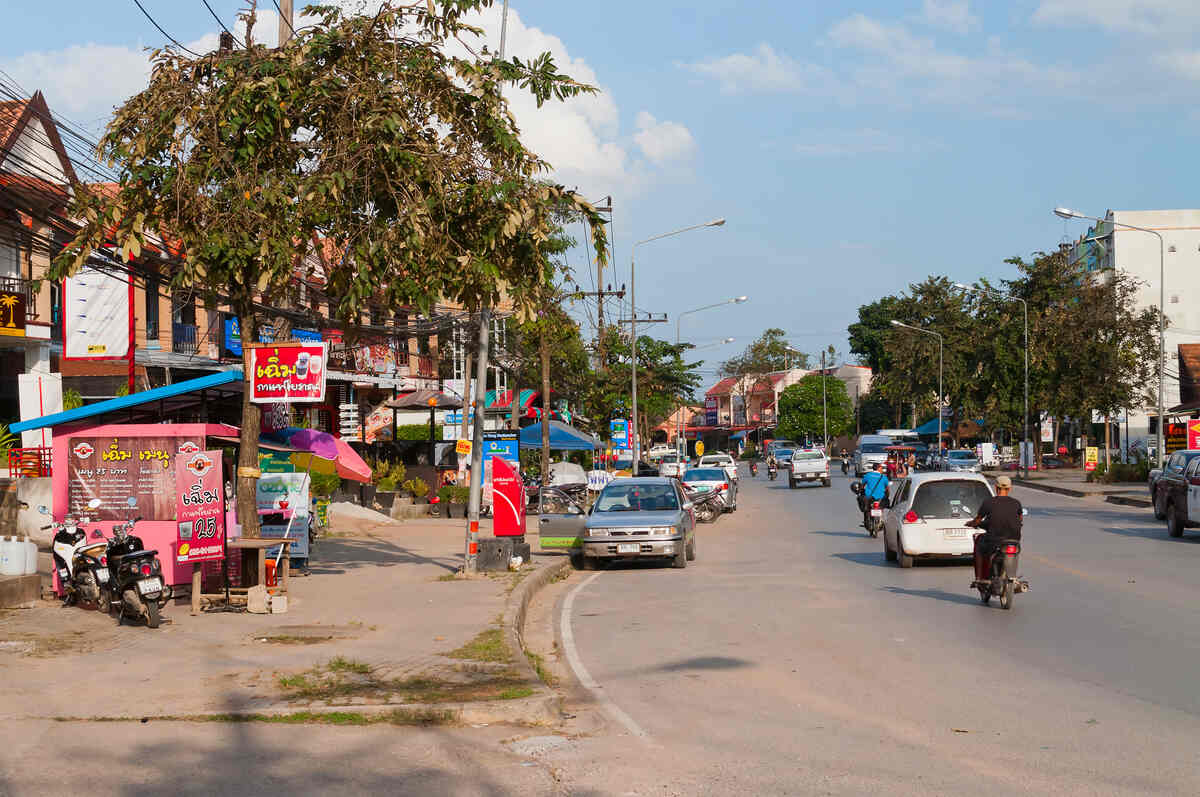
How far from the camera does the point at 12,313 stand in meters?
28.8

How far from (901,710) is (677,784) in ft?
8.43

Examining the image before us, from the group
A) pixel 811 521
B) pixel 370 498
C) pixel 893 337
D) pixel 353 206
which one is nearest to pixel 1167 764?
pixel 353 206

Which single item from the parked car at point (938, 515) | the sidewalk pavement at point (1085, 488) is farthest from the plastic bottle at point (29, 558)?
the sidewalk pavement at point (1085, 488)

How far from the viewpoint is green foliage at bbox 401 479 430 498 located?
3588cm

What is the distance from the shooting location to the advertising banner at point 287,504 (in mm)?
18812

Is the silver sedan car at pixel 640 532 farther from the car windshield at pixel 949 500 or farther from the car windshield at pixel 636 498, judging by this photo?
the car windshield at pixel 949 500

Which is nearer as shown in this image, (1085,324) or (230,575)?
(230,575)

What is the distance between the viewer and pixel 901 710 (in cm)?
868

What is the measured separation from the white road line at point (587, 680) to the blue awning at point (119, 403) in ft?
17.7

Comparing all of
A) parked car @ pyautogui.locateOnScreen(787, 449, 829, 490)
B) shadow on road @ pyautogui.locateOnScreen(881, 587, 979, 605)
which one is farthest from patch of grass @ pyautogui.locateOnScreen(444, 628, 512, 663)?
parked car @ pyautogui.locateOnScreen(787, 449, 829, 490)

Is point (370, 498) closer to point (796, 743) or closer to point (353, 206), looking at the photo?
point (353, 206)

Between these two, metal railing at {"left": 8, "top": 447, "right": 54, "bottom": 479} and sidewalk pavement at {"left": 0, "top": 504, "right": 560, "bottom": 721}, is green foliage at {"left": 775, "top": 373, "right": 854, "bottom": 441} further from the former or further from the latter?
sidewalk pavement at {"left": 0, "top": 504, "right": 560, "bottom": 721}

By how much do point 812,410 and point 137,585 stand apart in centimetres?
10814

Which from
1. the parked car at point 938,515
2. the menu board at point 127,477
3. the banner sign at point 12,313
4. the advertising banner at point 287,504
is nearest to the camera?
the menu board at point 127,477
